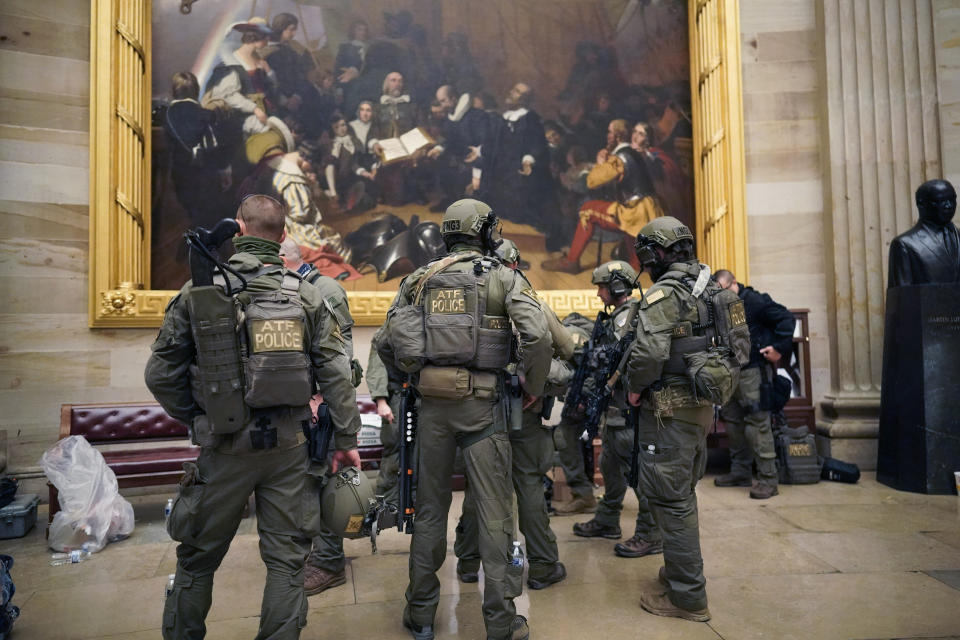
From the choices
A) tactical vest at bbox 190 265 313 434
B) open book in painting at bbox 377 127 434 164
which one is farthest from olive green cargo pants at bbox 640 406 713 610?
open book in painting at bbox 377 127 434 164

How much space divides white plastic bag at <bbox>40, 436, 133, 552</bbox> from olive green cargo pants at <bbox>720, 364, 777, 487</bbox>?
5154 millimetres

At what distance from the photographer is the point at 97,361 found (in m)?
5.88

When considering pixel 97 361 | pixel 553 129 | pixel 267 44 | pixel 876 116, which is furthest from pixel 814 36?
pixel 97 361

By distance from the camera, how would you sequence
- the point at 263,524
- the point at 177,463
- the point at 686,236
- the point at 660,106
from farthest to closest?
the point at 660,106
the point at 177,463
the point at 686,236
the point at 263,524

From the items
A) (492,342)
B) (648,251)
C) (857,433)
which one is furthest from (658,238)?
(857,433)

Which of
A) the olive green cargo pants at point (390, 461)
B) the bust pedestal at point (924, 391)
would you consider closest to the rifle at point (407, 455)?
the olive green cargo pants at point (390, 461)

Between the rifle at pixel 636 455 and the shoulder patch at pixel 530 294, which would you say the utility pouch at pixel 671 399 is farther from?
the shoulder patch at pixel 530 294

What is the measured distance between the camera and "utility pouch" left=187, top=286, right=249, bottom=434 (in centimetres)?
236

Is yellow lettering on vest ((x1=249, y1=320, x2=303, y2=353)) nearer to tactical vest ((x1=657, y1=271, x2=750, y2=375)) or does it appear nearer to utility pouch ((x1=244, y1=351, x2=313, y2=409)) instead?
utility pouch ((x1=244, y1=351, x2=313, y2=409))

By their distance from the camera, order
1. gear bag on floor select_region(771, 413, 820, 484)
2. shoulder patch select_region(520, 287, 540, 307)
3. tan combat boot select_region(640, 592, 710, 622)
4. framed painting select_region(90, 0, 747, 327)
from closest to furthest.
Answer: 1. shoulder patch select_region(520, 287, 540, 307)
2. tan combat boot select_region(640, 592, 710, 622)
3. gear bag on floor select_region(771, 413, 820, 484)
4. framed painting select_region(90, 0, 747, 327)

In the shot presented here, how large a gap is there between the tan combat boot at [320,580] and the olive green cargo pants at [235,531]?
3.32 ft

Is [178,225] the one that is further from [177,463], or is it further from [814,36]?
[814,36]

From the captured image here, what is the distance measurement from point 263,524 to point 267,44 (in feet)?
18.3

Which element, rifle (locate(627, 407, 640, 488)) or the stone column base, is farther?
the stone column base
